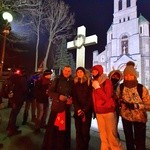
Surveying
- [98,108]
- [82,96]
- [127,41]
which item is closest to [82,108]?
[82,96]

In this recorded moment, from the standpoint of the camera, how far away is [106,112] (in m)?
4.20

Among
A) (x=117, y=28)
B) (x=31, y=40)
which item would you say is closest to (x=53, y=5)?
(x=31, y=40)

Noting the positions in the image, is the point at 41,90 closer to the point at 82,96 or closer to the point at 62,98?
the point at 62,98

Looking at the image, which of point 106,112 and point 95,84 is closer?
point 106,112

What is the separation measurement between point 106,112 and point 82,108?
1.63 feet

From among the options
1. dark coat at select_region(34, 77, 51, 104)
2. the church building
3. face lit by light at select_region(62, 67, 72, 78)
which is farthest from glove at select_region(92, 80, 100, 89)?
the church building

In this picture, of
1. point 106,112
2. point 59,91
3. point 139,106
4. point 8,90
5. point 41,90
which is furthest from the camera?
point 41,90

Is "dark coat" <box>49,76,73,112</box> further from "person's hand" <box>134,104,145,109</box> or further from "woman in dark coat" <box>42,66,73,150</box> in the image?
"person's hand" <box>134,104,145,109</box>

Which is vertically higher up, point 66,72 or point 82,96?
point 66,72

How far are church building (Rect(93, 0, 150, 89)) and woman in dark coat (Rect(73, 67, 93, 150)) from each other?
4479cm

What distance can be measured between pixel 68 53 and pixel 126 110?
4436 cm

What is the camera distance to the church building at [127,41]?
162ft

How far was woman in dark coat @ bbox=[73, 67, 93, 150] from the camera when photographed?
4.44m

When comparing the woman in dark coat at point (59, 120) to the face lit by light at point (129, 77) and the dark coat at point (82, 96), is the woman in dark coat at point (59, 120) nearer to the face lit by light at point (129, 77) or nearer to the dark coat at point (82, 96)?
the dark coat at point (82, 96)
